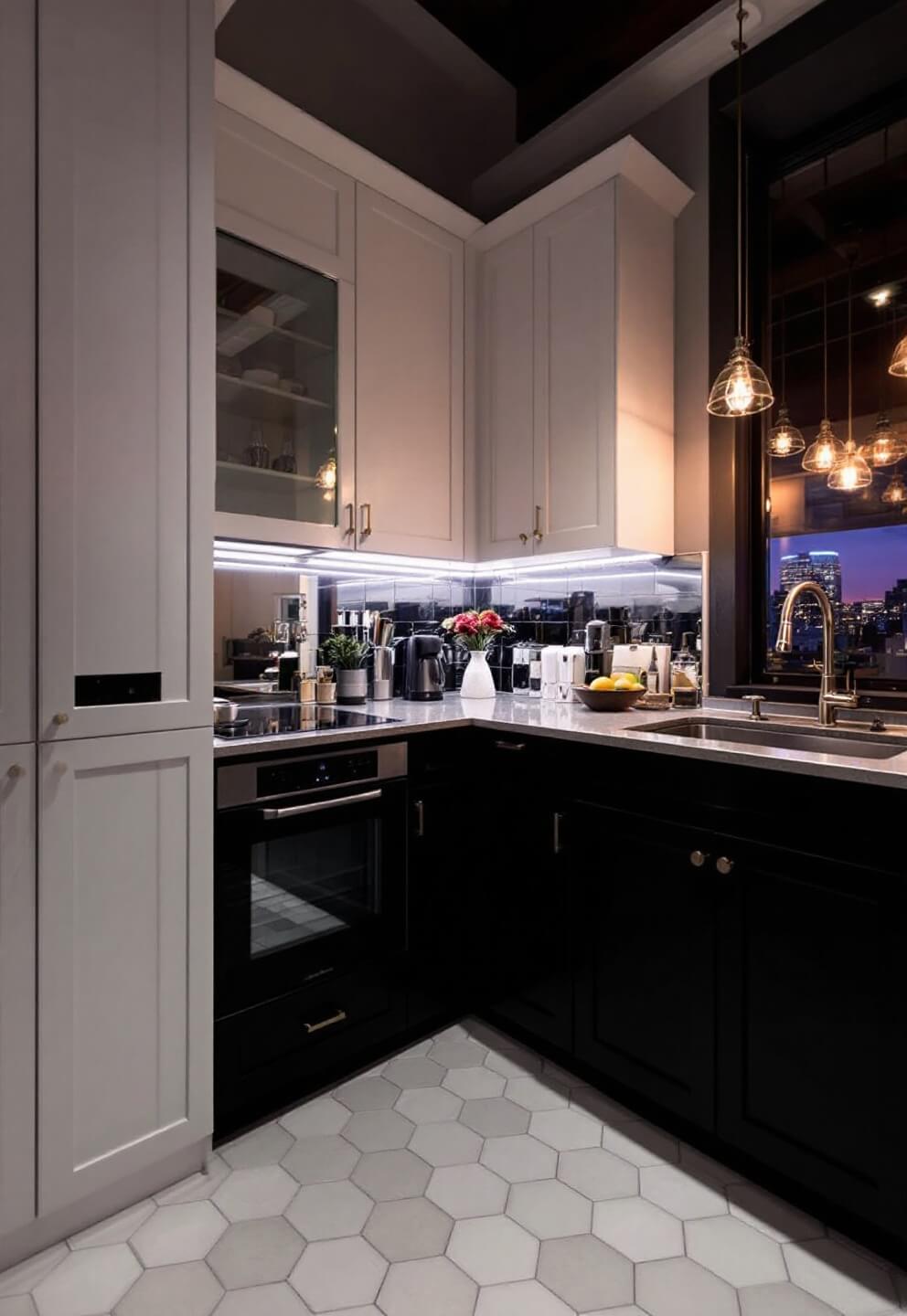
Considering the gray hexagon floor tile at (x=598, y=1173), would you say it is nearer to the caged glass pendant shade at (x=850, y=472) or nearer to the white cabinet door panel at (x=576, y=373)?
the white cabinet door panel at (x=576, y=373)

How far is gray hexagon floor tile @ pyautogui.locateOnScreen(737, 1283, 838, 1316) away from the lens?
1305 mm

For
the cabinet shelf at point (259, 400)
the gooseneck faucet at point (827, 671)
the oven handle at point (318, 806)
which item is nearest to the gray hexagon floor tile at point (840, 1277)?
the gooseneck faucet at point (827, 671)

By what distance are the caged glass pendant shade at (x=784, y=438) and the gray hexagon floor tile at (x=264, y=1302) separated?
2392 millimetres

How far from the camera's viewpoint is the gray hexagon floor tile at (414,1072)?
200 centimetres

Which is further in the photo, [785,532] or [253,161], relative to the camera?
[785,532]

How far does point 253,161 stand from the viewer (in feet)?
6.98

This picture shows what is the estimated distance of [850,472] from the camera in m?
2.21

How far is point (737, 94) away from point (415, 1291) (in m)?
3.13

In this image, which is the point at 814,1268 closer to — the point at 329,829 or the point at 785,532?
the point at 329,829

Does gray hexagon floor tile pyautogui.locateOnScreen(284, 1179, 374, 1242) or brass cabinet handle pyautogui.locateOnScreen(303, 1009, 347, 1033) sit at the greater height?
brass cabinet handle pyautogui.locateOnScreen(303, 1009, 347, 1033)

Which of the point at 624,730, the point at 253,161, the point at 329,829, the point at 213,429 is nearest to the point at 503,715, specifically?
the point at 624,730

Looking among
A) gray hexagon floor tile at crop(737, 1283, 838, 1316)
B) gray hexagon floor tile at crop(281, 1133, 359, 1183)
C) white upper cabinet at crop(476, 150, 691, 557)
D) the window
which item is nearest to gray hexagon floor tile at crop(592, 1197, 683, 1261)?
gray hexagon floor tile at crop(737, 1283, 838, 1316)

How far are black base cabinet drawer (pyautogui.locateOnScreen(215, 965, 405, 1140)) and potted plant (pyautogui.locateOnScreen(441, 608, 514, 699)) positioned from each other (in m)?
1.04

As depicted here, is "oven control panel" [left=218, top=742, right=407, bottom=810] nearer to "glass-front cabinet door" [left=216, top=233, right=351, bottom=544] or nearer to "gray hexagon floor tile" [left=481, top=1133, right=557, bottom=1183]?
"glass-front cabinet door" [left=216, top=233, right=351, bottom=544]
